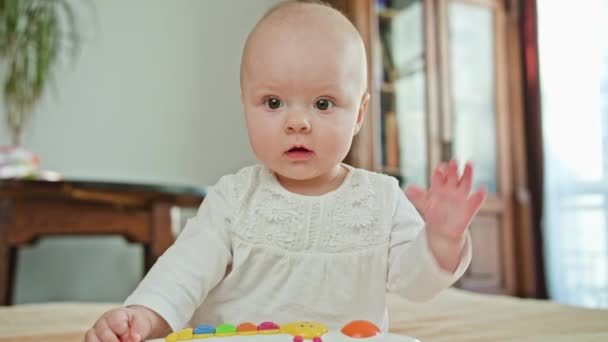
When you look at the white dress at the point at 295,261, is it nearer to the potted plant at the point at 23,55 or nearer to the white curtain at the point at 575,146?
the potted plant at the point at 23,55

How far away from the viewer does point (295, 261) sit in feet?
2.36

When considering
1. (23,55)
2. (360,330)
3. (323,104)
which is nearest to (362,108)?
(323,104)

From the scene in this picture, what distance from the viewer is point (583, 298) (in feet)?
9.21

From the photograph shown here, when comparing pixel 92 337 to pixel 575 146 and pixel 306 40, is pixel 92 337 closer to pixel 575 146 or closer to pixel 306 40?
pixel 306 40

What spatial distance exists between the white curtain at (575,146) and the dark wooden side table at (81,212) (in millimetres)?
1974

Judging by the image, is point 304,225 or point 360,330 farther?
point 304,225

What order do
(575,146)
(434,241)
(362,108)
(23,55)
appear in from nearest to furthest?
(434,241), (362,108), (23,55), (575,146)

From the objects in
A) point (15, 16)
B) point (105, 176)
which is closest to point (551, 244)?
point (105, 176)

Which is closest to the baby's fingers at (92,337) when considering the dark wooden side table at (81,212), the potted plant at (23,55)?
the dark wooden side table at (81,212)

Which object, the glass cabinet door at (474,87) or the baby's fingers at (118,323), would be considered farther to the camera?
the glass cabinet door at (474,87)

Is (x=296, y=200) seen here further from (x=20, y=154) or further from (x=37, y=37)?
(x=37, y=37)

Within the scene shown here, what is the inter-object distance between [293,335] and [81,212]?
128 centimetres

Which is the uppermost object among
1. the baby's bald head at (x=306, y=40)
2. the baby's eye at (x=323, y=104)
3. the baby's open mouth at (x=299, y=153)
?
the baby's bald head at (x=306, y=40)

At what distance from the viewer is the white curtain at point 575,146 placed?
2691 mm
